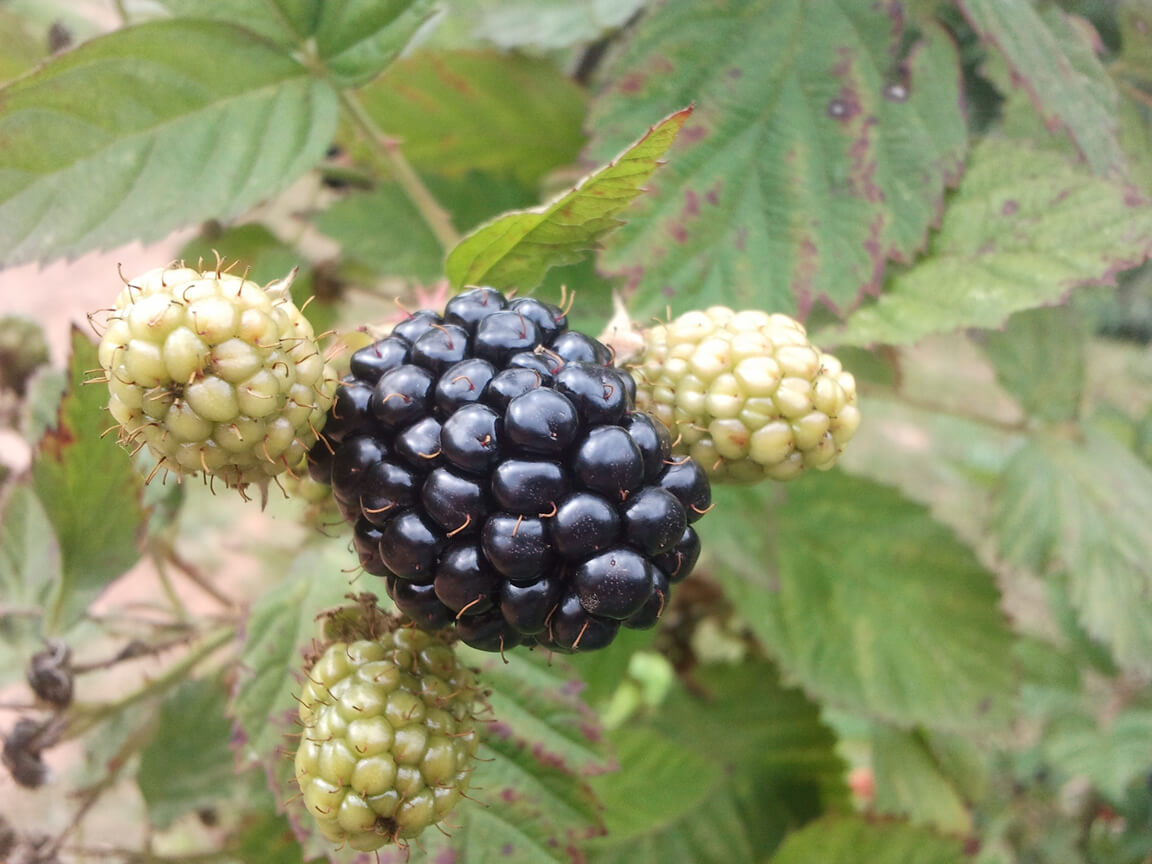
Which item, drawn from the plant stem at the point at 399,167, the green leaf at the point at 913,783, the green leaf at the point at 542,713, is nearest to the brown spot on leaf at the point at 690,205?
the plant stem at the point at 399,167

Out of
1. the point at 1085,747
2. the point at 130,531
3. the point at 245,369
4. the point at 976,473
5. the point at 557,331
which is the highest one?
the point at 245,369

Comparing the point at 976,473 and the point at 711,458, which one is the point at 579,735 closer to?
the point at 711,458

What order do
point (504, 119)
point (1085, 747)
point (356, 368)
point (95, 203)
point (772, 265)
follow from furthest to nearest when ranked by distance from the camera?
1. point (1085, 747)
2. point (504, 119)
3. point (772, 265)
4. point (95, 203)
5. point (356, 368)

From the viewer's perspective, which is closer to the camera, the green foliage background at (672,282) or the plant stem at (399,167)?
the green foliage background at (672,282)

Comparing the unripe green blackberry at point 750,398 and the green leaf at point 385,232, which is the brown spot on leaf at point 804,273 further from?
the green leaf at point 385,232

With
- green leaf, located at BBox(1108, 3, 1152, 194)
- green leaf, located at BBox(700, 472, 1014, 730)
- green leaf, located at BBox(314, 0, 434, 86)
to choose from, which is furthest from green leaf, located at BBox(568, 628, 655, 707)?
green leaf, located at BBox(1108, 3, 1152, 194)

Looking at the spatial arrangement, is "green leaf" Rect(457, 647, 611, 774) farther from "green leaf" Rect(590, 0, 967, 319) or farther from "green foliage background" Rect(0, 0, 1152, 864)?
"green leaf" Rect(590, 0, 967, 319)

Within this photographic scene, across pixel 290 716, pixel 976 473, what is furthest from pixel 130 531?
pixel 976 473

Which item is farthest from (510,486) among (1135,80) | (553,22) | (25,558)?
(1135,80)
